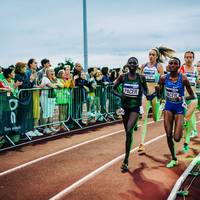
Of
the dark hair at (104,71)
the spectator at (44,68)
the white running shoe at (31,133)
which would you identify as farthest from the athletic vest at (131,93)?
the dark hair at (104,71)

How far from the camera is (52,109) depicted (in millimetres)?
12258

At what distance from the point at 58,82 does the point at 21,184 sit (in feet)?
20.7

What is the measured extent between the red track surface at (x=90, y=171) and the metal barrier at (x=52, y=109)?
34.6 inches

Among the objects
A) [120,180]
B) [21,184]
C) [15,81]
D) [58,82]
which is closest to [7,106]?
[15,81]

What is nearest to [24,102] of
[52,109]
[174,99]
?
[52,109]

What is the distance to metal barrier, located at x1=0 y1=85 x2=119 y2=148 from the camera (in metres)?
10.5

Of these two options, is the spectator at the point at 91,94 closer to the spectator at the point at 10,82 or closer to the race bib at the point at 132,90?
the spectator at the point at 10,82

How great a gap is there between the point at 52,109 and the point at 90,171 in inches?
194

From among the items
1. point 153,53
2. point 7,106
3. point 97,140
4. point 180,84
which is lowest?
point 97,140

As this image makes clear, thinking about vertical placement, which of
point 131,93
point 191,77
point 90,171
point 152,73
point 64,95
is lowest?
point 90,171

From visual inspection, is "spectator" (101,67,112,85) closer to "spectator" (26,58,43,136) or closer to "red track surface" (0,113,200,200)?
"spectator" (26,58,43,136)

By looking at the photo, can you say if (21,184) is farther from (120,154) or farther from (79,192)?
(120,154)

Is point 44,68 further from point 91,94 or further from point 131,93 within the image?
point 131,93

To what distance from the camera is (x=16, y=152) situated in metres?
9.68
